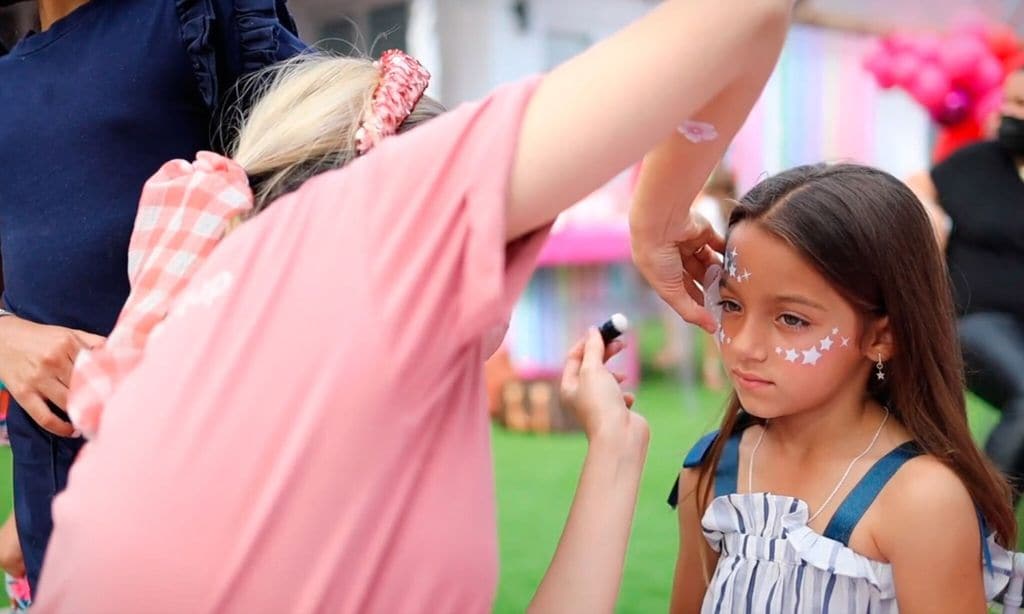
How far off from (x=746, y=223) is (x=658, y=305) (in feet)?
15.4

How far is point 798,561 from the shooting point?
4.26 ft

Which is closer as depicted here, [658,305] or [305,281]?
[305,281]

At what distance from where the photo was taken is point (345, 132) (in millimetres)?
919

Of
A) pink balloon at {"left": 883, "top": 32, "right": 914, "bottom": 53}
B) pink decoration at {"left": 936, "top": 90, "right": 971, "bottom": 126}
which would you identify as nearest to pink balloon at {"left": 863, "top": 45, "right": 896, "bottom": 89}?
pink balloon at {"left": 883, "top": 32, "right": 914, "bottom": 53}

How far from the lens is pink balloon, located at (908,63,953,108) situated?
482 centimetres

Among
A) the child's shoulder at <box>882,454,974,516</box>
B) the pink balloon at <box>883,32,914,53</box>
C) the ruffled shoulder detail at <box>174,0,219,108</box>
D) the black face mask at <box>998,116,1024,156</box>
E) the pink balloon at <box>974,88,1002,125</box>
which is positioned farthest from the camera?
the pink balloon at <box>883,32,914,53</box>

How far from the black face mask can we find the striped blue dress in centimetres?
171

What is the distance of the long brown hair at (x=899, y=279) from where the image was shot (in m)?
1.28

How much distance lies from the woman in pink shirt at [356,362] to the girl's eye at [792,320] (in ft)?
1.80

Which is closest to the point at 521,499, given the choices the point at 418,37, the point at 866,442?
the point at 866,442

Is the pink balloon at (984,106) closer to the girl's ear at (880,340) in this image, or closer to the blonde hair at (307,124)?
the girl's ear at (880,340)

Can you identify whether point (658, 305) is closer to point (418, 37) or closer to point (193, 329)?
point (418, 37)

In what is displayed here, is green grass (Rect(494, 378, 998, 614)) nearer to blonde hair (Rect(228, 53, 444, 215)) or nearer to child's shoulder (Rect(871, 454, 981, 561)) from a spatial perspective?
child's shoulder (Rect(871, 454, 981, 561))

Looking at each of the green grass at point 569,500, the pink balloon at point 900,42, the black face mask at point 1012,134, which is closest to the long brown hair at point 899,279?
the green grass at point 569,500
